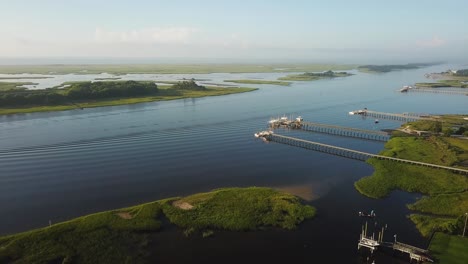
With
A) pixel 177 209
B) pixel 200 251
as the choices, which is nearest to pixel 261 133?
pixel 177 209

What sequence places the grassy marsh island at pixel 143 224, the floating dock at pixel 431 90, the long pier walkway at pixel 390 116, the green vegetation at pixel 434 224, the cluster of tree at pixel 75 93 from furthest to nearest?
the floating dock at pixel 431 90 < the cluster of tree at pixel 75 93 < the long pier walkway at pixel 390 116 < the green vegetation at pixel 434 224 < the grassy marsh island at pixel 143 224

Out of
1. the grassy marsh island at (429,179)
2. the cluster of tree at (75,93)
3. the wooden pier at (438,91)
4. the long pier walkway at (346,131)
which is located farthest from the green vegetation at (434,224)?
the wooden pier at (438,91)

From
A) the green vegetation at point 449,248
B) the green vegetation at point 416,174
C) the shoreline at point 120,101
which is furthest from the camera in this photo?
the shoreline at point 120,101

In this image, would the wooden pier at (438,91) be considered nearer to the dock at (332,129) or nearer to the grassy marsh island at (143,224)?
the dock at (332,129)

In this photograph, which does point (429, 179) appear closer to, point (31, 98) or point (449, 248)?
point (449, 248)

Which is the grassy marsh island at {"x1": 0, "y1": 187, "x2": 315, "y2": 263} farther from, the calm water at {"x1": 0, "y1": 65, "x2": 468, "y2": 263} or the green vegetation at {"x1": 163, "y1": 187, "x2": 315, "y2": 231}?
the calm water at {"x1": 0, "y1": 65, "x2": 468, "y2": 263}

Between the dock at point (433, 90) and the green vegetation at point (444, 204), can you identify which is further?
the dock at point (433, 90)

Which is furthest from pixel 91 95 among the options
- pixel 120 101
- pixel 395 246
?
pixel 395 246

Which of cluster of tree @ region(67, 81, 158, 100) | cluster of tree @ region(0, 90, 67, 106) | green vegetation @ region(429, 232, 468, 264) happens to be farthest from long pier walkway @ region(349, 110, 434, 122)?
cluster of tree @ region(0, 90, 67, 106)
